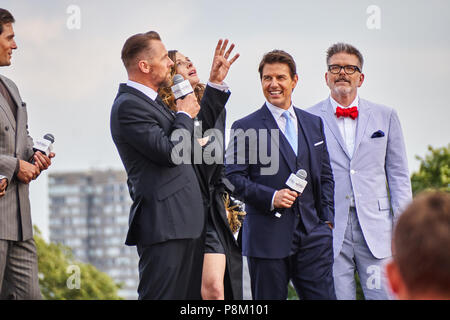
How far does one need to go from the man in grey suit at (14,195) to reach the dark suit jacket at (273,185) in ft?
4.94

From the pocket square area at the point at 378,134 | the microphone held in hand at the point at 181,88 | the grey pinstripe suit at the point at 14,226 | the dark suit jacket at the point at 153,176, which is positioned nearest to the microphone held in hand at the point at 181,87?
the microphone held in hand at the point at 181,88

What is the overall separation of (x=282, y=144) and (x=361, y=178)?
34.4 inches

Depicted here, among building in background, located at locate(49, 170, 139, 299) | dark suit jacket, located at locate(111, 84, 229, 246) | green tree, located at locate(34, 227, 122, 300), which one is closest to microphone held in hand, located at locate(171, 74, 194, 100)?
dark suit jacket, located at locate(111, 84, 229, 246)

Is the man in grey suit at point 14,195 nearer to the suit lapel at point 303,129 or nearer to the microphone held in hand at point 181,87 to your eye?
the microphone held in hand at point 181,87

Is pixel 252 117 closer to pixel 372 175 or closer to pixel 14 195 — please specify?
pixel 372 175

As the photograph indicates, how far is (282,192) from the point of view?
578 centimetres

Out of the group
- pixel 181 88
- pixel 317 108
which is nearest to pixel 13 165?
pixel 181 88

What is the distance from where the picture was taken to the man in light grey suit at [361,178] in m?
6.40

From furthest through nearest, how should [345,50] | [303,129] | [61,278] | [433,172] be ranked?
[61,278] → [433,172] → [345,50] → [303,129]

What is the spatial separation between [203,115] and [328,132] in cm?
170

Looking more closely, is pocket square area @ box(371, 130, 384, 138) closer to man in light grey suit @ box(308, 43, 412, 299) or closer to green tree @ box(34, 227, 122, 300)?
man in light grey suit @ box(308, 43, 412, 299)

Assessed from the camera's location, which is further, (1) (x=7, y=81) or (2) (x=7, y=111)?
(1) (x=7, y=81)

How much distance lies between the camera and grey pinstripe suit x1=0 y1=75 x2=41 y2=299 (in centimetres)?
559

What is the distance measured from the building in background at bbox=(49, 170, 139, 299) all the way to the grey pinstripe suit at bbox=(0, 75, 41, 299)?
15014 cm
